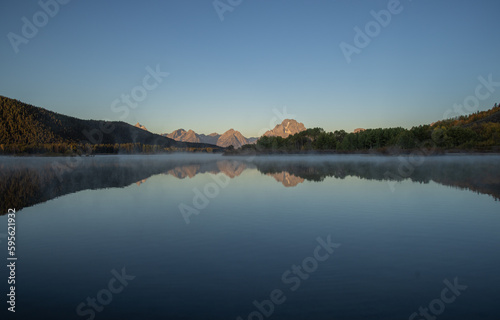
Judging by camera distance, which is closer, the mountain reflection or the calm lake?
the calm lake

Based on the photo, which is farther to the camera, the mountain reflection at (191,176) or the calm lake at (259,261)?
the mountain reflection at (191,176)

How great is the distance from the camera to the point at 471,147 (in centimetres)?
16012

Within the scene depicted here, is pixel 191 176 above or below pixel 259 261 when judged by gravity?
above

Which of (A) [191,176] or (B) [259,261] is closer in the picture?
(B) [259,261]

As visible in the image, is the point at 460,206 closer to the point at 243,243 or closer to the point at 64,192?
the point at 243,243

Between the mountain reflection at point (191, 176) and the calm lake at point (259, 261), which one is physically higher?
the mountain reflection at point (191, 176)

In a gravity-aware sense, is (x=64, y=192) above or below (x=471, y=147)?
below

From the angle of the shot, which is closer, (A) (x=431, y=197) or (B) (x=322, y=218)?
(B) (x=322, y=218)

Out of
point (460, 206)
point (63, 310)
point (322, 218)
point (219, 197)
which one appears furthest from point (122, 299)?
point (460, 206)

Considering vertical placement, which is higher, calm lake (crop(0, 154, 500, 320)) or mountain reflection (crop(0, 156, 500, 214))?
mountain reflection (crop(0, 156, 500, 214))

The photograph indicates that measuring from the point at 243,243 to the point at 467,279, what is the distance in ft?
25.7

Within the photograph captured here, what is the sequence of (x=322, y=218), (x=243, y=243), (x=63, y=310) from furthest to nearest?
(x=322, y=218) < (x=243, y=243) < (x=63, y=310)

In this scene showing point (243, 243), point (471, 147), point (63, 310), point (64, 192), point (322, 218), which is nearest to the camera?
point (63, 310)

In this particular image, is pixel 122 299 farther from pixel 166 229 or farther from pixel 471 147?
pixel 471 147
